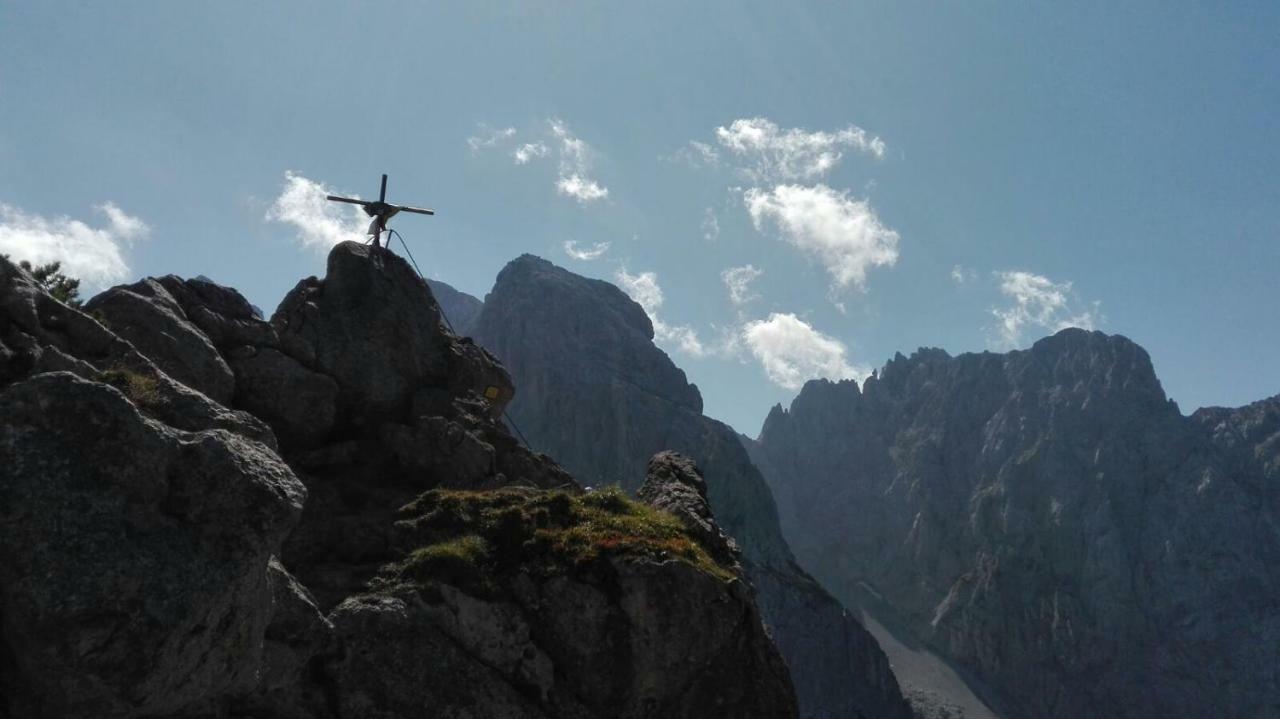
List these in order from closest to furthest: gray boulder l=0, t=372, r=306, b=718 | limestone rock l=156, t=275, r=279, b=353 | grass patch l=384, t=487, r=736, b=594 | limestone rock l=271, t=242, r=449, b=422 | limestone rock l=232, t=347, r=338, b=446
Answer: gray boulder l=0, t=372, r=306, b=718
grass patch l=384, t=487, r=736, b=594
limestone rock l=232, t=347, r=338, b=446
limestone rock l=156, t=275, r=279, b=353
limestone rock l=271, t=242, r=449, b=422

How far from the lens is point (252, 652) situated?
12570mm

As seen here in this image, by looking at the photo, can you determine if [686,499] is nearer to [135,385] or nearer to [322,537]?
[322,537]

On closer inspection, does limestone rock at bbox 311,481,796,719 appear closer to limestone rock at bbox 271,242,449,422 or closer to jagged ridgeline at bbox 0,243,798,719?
jagged ridgeline at bbox 0,243,798,719

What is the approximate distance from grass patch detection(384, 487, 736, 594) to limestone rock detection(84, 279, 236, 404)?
6.62m

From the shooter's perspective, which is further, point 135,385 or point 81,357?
point 81,357

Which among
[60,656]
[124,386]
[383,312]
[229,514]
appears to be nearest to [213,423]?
[124,386]

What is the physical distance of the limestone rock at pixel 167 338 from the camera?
74.1 ft

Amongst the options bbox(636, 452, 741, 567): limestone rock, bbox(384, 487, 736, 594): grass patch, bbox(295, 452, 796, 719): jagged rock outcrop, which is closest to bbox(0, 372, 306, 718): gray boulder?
bbox(295, 452, 796, 719): jagged rock outcrop

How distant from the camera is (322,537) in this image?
2208 centimetres

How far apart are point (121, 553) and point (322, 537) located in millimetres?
11810

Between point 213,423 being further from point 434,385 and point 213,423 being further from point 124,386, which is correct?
point 434,385

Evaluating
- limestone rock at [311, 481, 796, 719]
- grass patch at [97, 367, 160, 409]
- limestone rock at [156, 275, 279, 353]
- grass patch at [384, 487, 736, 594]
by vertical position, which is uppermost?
limestone rock at [156, 275, 279, 353]

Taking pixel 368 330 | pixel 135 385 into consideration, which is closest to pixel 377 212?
pixel 368 330

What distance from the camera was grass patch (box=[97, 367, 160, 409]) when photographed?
1431 cm
